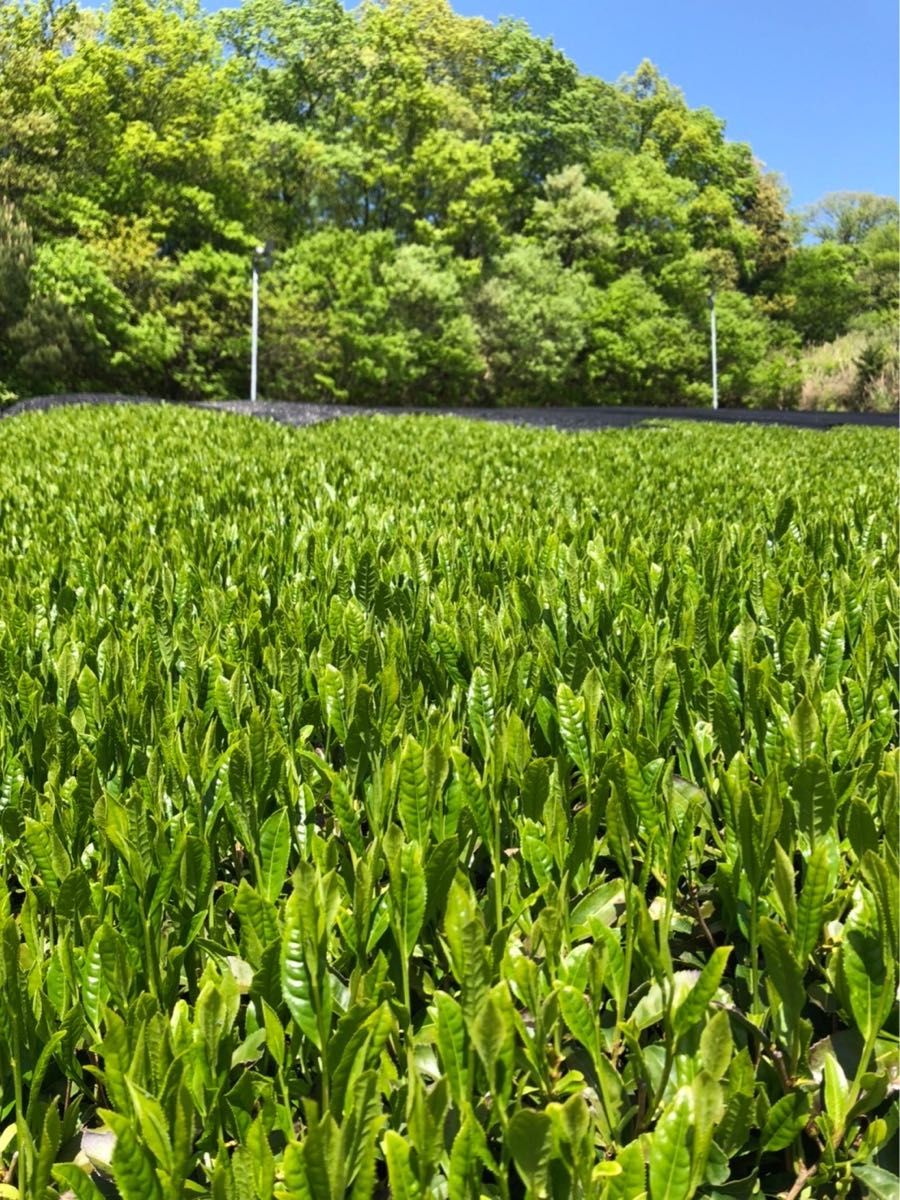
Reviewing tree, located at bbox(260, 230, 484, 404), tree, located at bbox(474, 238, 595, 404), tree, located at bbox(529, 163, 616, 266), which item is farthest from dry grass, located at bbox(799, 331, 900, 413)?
tree, located at bbox(260, 230, 484, 404)

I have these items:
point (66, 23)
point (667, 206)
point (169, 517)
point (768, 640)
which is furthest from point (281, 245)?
point (768, 640)

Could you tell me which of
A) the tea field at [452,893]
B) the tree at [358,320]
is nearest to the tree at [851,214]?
the tree at [358,320]

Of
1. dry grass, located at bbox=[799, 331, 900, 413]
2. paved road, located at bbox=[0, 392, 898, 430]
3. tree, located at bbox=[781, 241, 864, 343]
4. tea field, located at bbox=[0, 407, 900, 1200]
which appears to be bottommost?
tea field, located at bbox=[0, 407, 900, 1200]

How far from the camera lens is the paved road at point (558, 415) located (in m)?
22.3

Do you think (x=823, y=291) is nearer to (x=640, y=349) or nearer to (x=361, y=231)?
(x=640, y=349)

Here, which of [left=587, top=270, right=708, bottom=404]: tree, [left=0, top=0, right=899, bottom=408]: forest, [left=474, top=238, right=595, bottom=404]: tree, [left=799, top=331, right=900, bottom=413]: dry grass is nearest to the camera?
[left=0, top=0, right=899, bottom=408]: forest

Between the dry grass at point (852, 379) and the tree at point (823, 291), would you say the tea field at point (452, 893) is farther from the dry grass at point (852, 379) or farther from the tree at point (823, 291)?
the tree at point (823, 291)

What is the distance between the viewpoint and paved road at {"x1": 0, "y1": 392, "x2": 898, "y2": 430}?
22297mm

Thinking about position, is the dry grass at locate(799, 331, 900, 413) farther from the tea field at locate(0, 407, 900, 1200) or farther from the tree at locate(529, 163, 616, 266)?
the tea field at locate(0, 407, 900, 1200)

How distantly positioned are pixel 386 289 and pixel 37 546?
3285 centimetres

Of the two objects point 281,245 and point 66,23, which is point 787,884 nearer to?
point 281,245

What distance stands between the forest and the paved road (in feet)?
28.9

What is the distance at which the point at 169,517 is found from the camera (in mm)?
4953

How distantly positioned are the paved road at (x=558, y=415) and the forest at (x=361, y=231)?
8816 millimetres
